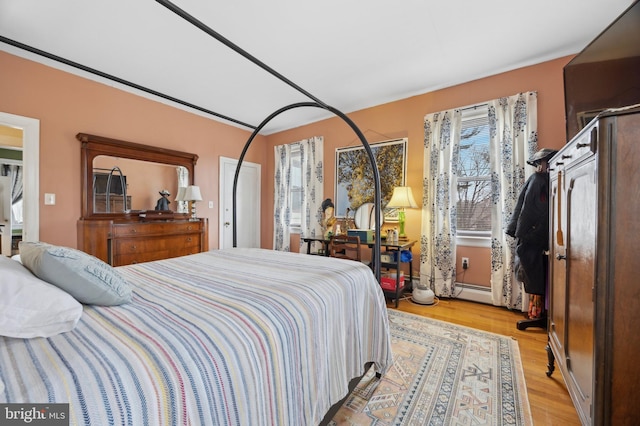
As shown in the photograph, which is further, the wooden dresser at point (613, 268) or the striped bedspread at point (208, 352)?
the wooden dresser at point (613, 268)

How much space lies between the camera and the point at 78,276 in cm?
88

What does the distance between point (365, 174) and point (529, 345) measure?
2.65 meters

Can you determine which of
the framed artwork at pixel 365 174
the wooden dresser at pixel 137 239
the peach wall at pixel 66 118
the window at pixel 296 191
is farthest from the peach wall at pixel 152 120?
the window at pixel 296 191

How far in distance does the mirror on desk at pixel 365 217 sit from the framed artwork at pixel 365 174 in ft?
0.24

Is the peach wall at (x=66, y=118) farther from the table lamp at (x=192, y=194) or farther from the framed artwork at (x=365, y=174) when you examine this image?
the framed artwork at (x=365, y=174)

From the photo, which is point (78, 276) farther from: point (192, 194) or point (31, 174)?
point (192, 194)

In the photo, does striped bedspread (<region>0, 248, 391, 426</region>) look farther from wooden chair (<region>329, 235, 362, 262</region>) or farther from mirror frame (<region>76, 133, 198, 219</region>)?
mirror frame (<region>76, 133, 198, 219</region>)

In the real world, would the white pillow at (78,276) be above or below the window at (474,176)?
below

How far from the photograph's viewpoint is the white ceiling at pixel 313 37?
207cm

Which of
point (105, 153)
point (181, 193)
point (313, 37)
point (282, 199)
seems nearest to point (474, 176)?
point (313, 37)

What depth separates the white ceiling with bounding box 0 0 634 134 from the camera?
207 cm

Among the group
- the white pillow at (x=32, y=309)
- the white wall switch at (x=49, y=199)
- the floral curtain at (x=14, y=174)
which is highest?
the floral curtain at (x=14, y=174)

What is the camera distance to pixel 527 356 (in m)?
1.95

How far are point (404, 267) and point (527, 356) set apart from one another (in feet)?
5.78
